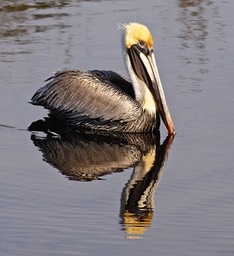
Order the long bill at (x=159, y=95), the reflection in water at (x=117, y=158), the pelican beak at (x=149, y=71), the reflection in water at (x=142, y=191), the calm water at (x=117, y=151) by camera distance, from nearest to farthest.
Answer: the calm water at (x=117, y=151) < the reflection in water at (x=142, y=191) < the reflection in water at (x=117, y=158) < the long bill at (x=159, y=95) < the pelican beak at (x=149, y=71)

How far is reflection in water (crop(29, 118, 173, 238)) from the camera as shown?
6.79 metres

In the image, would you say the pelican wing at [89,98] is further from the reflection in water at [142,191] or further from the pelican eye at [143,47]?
the reflection in water at [142,191]

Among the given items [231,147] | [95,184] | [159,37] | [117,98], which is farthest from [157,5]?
[95,184]

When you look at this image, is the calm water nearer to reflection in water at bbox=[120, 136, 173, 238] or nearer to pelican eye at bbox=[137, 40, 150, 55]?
reflection in water at bbox=[120, 136, 173, 238]

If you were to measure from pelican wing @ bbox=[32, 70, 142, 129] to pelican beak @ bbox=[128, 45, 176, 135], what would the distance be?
184mm

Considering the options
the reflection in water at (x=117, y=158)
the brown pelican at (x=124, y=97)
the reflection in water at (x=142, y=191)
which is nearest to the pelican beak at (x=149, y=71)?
the brown pelican at (x=124, y=97)

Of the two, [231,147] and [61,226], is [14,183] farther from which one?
[231,147]

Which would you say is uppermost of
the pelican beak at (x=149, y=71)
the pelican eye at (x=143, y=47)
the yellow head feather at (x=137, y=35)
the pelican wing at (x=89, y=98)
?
the yellow head feather at (x=137, y=35)

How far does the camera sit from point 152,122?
877 centimetres

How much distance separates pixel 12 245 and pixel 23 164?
5.61ft

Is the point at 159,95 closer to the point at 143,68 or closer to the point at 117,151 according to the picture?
the point at 143,68

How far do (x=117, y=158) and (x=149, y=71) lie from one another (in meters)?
1.18

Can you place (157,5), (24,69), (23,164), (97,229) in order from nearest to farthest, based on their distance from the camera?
(97,229) → (23,164) → (24,69) → (157,5)

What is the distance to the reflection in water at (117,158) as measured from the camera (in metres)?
6.79
